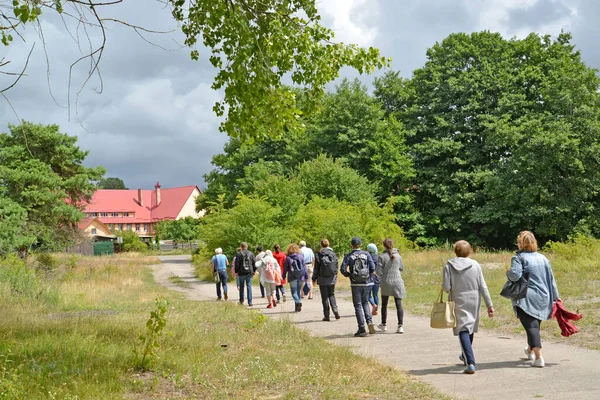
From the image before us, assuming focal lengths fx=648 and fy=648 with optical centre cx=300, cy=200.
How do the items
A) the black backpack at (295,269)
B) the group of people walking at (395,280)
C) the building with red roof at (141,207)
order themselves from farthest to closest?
the building with red roof at (141,207)
the black backpack at (295,269)
the group of people walking at (395,280)

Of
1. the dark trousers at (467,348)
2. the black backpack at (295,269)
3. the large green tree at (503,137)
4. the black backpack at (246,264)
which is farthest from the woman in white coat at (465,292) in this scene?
the large green tree at (503,137)

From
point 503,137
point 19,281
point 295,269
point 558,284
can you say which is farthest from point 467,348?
point 503,137

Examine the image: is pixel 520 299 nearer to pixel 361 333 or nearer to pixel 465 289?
pixel 465 289

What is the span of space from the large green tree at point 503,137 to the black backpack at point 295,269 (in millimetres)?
27644

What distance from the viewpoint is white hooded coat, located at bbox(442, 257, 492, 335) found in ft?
28.5

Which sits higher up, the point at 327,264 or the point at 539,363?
the point at 327,264

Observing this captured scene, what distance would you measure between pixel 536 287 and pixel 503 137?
1408 inches

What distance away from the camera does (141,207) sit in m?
123

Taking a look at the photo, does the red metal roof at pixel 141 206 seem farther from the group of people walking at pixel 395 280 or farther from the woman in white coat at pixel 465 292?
the woman in white coat at pixel 465 292

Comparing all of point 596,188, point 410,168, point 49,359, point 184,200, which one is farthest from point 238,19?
point 184,200

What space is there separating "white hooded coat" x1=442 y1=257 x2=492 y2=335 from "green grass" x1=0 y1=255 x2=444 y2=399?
47.7 inches

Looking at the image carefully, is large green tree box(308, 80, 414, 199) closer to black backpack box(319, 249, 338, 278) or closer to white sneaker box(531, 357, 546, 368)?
black backpack box(319, 249, 338, 278)

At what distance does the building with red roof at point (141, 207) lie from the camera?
390 ft

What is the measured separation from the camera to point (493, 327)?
12.7m
